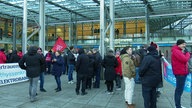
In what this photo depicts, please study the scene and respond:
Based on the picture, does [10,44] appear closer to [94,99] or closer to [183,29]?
[183,29]

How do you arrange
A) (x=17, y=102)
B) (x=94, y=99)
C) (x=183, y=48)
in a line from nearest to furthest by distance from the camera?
(x=183, y=48) → (x=17, y=102) → (x=94, y=99)

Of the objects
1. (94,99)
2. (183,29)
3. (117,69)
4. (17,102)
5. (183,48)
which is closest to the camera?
(183,48)

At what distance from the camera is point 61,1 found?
23859 mm

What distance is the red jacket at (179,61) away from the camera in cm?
620

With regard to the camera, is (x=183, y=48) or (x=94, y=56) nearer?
(x=183, y=48)

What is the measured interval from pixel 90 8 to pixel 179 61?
21011mm

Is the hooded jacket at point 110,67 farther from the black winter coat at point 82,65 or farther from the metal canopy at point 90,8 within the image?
the metal canopy at point 90,8

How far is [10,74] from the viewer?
11.9 m

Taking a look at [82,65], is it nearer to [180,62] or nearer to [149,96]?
[149,96]

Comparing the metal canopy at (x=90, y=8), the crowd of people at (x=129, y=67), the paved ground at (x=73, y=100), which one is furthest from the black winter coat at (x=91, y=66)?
the metal canopy at (x=90, y=8)

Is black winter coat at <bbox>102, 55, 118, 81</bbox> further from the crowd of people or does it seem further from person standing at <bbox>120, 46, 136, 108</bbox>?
person standing at <bbox>120, 46, 136, 108</bbox>

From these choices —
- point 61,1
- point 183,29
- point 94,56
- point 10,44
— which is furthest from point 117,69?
point 10,44

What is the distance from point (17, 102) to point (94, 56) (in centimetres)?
398

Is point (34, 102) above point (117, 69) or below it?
below
